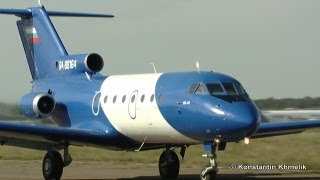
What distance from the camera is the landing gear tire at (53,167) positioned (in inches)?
927

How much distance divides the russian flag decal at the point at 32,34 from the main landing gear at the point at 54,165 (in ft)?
20.6

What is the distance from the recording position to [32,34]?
29188 mm

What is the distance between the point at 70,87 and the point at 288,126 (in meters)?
6.80

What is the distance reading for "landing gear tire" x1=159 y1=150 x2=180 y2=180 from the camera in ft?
81.0

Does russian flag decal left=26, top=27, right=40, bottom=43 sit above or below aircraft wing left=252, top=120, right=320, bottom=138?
above

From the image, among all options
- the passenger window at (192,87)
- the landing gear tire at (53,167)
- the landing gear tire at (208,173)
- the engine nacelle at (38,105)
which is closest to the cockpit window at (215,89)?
the passenger window at (192,87)

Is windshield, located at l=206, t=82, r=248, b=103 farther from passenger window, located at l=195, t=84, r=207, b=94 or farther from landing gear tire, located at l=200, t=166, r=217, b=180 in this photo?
landing gear tire, located at l=200, t=166, r=217, b=180

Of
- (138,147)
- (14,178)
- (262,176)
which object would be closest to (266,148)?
(262,176)

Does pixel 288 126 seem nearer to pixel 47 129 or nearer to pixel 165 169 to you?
pixel 165 169

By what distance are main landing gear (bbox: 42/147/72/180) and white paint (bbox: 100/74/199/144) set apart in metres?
1.76
